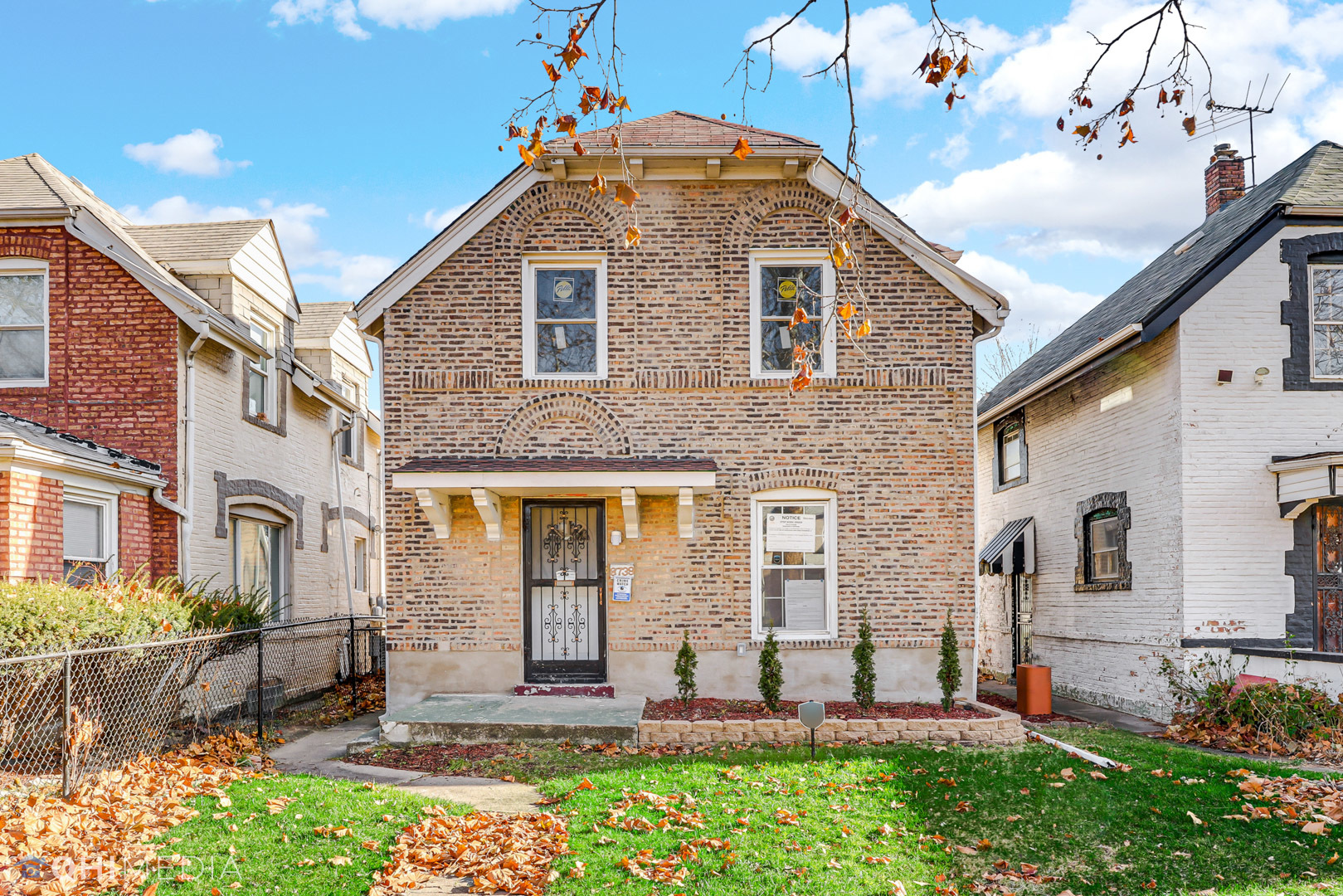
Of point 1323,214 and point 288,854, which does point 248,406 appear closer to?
point 288,854

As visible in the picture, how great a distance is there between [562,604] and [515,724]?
7.29 feet

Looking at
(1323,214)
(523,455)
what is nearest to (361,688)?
(523,455)

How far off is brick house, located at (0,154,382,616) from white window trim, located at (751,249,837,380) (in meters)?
6.81

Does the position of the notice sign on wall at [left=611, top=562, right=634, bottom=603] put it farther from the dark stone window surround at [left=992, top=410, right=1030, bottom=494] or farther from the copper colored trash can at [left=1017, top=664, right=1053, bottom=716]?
the dark stone window surround at [left=992, top=410, right=1030, bottom=494]

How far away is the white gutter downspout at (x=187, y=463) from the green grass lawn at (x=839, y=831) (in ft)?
16.1

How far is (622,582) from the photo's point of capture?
12297 millimetres

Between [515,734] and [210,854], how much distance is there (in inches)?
168

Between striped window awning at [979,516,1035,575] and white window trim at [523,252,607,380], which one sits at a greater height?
white window trim at [523,252,607,380]

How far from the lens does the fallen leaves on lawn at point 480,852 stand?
6289 millimetres

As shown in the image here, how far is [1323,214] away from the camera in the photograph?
41.6ft

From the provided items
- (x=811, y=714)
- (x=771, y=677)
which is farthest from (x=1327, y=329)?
(x=811, y=714)

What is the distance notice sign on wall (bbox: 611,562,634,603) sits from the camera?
1227 centimetres

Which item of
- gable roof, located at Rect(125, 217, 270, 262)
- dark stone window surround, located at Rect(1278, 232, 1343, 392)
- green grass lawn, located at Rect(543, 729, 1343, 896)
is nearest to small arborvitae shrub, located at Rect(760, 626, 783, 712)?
green grass lawn, located at Rect(543, 729, 1343, 896)

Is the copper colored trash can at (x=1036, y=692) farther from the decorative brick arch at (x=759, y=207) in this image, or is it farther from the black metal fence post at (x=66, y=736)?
the black metal fence post at (x=66, y=736)
